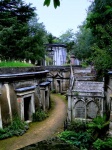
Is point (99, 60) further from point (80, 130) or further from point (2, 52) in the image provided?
point (2, 52)

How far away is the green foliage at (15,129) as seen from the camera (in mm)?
11506

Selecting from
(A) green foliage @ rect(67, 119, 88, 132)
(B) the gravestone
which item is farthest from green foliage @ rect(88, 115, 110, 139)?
(B) the gravestone

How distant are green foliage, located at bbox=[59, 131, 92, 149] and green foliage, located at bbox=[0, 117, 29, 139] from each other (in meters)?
2.77

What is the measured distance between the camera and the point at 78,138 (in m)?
10.7

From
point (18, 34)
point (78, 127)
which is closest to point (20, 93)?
point (78, 127)

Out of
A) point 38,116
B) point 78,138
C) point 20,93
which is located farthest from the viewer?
point 38,116

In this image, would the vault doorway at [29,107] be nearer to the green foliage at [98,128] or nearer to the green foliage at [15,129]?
the green foliage at [15,129]

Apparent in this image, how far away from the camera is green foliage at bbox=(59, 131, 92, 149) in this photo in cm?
1023

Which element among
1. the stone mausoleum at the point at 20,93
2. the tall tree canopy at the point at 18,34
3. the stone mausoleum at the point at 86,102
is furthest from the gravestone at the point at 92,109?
the tall tree canopy at the point at 18,34

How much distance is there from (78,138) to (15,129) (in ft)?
13.6

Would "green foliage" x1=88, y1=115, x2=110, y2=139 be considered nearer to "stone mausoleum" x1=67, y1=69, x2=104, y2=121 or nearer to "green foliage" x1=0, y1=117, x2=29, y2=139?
"stone mausoleum" x1=67, y1=69, x2=104, y2=121

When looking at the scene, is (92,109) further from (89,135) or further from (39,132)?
(39,132)

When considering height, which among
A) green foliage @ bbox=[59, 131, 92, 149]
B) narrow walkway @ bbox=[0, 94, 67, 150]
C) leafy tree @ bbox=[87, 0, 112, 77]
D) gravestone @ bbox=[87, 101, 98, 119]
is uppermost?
leafy tree @ bbox=[87, 0, 112, 77]

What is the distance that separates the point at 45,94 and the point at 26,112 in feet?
10.7
